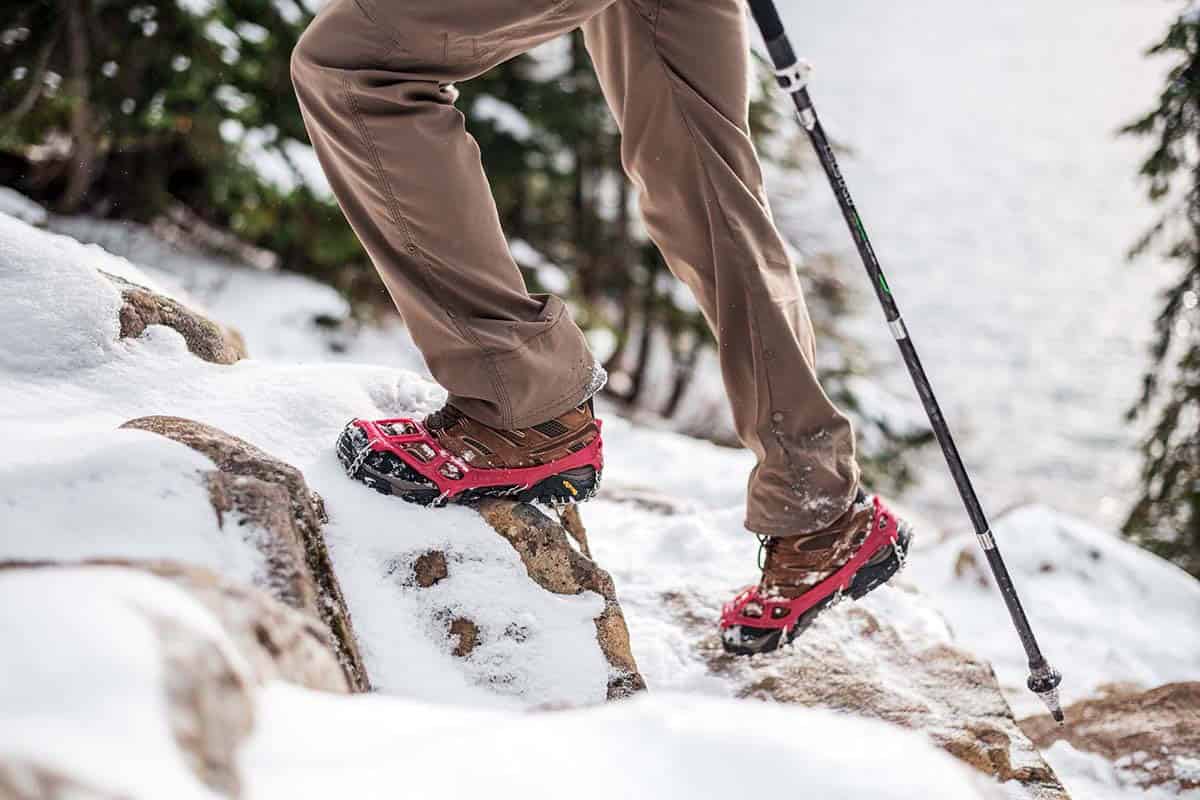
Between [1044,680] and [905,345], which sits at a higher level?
[905,345]

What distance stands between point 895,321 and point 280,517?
5.39 feet

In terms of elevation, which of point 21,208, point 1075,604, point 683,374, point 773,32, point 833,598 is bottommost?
point 683,374

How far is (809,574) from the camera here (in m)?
2.52

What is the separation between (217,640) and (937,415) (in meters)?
2.00

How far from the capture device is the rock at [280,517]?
5.74ft

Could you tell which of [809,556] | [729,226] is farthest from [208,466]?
[809,556]

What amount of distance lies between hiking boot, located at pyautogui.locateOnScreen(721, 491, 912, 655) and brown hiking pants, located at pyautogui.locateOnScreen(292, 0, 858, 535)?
0.08 meters

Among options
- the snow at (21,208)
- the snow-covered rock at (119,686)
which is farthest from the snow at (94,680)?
the snow at (21,208)

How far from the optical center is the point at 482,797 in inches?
43.3

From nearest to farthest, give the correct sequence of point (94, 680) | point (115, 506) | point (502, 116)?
point (94, 680) → point (115, 506) → point (502, 116)

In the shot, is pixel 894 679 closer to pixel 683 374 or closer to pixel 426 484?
pixel 426 484

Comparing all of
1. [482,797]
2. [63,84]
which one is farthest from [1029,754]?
[63,84]

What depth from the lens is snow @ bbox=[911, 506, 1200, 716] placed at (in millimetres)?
3826

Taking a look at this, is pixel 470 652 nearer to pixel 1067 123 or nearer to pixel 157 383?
pixel 157 383
